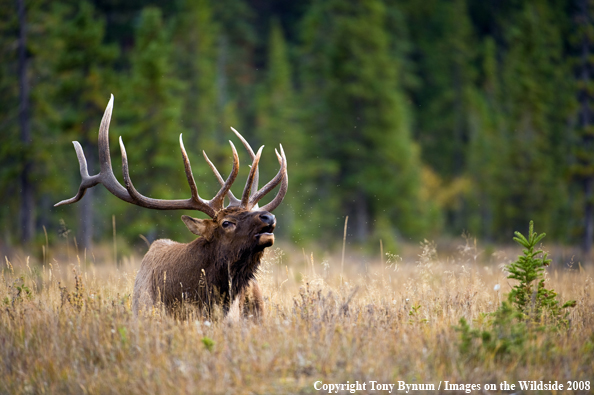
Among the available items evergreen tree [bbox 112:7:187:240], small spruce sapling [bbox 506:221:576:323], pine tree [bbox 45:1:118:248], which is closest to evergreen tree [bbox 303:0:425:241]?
evergreen tree [bbox 112:7:187:240]

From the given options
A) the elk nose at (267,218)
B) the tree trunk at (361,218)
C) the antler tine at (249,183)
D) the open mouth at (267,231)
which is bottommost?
the tree trunk at (361,218)

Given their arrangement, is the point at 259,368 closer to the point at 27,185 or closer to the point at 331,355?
the point at 331,355

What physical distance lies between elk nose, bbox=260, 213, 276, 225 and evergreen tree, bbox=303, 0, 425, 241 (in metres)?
18.4

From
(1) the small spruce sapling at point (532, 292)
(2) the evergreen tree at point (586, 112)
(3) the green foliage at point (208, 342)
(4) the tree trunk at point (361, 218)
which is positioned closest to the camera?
(3) the green foliage at point (208, 342)

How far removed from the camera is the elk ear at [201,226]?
609 centimetres

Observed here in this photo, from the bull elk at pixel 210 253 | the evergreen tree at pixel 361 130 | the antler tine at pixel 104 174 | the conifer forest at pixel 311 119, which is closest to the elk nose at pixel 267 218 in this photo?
the bull elk at pixel 210 253

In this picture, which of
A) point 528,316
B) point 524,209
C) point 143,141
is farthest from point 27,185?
point 524,209

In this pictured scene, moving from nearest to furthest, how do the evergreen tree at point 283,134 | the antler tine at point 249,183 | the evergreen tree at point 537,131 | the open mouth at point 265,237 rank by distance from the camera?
the open mouth at point 265,237
the antler tine at point 249,183
the evergreen tree at point 283,134
the evergreen tree at point 537,131

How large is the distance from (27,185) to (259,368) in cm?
1632

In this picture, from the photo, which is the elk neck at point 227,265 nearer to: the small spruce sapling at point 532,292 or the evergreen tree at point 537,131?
the small spruce sapling at point 532,292

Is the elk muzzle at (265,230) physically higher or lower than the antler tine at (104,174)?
lower

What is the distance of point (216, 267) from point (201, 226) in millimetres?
532

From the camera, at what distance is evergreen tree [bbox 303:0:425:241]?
945 inches

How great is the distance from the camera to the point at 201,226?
6.12 meters
